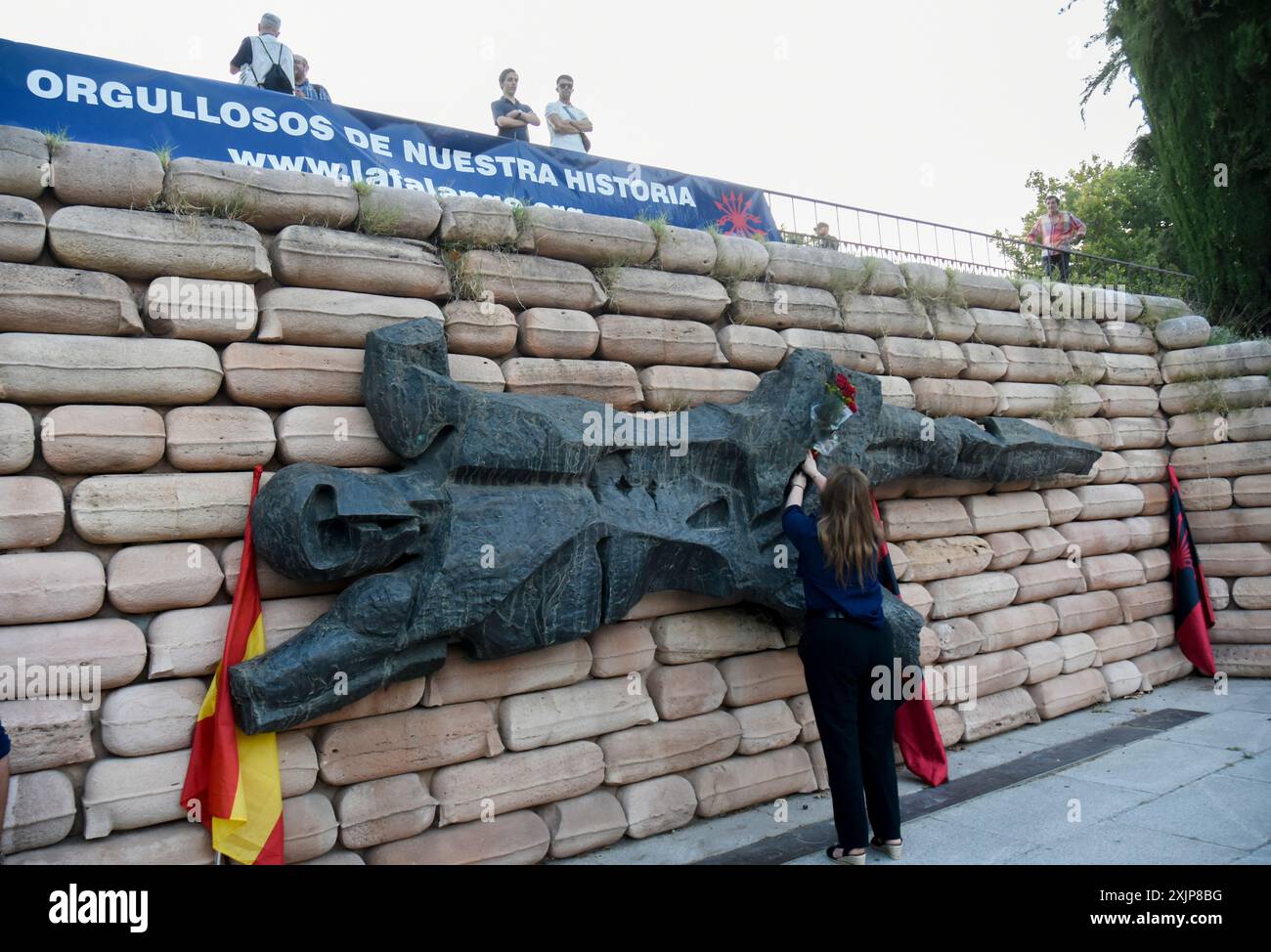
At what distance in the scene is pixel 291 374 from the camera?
3.92 meters

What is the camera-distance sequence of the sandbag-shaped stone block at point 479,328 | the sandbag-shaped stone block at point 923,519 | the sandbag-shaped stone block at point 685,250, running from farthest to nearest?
the sandbag-shaped stone block at point 923,519 → the sandbag-shaped stone block at point 685,250 → the sandbag-shaped stone block at point 479,328

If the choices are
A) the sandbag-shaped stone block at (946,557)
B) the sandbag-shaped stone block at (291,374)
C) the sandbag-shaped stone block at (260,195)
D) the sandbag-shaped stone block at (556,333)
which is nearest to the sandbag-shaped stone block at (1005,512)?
the sandbag-shaped stone block at (946,557)

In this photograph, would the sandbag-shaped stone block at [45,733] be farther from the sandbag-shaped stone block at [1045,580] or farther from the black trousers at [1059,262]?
the black trousers at [1059,262]

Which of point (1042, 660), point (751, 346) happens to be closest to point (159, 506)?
point (751, 346)

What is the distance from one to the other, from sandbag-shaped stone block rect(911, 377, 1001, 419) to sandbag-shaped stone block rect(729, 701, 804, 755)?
2.31m

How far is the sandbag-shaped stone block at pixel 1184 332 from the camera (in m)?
8.25

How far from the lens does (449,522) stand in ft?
12.8

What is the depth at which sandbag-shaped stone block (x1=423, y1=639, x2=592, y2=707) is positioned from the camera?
4.11 metres

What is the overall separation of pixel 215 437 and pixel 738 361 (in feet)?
9.47

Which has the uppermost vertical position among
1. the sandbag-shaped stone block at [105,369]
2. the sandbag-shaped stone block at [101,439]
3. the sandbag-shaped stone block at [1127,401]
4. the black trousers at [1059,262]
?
the black trousers at [1059,262]

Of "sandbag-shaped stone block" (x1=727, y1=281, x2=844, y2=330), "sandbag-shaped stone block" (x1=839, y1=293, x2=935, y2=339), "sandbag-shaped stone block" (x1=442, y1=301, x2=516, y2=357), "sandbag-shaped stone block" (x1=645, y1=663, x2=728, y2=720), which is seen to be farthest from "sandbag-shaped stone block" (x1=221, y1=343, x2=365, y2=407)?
"sandbag-shaped stone block" (x1=839, y1=293, x2=935, y2=339)

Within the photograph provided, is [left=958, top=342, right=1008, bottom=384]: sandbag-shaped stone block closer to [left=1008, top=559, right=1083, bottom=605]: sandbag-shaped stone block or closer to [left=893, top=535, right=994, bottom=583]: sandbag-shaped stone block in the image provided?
[left=893, top=535, right=994, bottom=583]: sandbag-shaped stone block

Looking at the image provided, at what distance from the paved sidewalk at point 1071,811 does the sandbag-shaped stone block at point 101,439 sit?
255 cm
